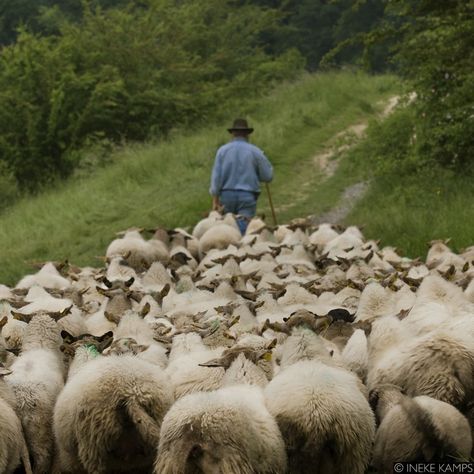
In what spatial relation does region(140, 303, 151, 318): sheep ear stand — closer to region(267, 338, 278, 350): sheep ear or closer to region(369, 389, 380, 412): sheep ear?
region(267, 338, 278, 350): sheep ear

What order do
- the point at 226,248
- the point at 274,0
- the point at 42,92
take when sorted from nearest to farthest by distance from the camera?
the point at 226,248 → the point at 42,92 → the point at 274,0

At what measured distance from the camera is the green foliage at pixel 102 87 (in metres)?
25.8

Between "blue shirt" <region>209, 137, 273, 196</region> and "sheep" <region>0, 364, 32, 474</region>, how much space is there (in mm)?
8889

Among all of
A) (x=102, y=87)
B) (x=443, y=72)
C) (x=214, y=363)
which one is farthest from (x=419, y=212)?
(x=102, y=87)

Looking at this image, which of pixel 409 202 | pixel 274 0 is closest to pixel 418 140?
pixel 409 202

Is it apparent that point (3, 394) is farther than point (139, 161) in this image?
No

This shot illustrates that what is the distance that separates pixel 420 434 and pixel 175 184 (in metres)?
15.5

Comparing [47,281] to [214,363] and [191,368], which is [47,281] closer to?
[191,368]

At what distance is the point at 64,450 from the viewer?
18.6ft

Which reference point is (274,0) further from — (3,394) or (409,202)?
(3,394)

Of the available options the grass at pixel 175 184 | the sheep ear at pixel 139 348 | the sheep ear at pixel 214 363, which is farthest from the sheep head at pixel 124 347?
the grass at pixel 175 184

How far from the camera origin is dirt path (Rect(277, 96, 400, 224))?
17641mm

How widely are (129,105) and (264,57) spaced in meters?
10.7

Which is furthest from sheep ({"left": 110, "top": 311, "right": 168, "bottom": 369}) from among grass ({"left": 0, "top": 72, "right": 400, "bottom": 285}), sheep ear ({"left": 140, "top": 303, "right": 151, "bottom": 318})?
grass ({"left": 0, "top": 72, "right": 400, "bottom": 285})
